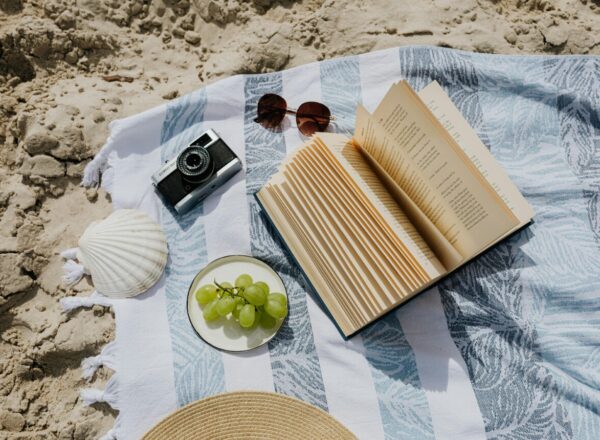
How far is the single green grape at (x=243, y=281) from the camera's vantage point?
135 centimetres

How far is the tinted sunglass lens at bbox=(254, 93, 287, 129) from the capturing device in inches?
61.2

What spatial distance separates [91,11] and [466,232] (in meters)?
1.51

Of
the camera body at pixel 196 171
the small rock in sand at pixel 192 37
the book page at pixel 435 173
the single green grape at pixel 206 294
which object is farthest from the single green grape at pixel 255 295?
the small rock in sand at pixel 192 37


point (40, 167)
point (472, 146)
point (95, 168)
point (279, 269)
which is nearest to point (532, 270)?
point (472, 146)

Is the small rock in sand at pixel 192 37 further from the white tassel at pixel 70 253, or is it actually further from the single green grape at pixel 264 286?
the single green grape at pixel 264 286

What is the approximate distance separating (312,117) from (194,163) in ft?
1.30

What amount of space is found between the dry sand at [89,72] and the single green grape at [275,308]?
0.53 meters

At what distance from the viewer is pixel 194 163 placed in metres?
1.46

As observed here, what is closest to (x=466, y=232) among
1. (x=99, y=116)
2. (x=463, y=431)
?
(x=463, y=431)

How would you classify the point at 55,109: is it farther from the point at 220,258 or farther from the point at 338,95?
the point at 338,95

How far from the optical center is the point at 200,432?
1.31m

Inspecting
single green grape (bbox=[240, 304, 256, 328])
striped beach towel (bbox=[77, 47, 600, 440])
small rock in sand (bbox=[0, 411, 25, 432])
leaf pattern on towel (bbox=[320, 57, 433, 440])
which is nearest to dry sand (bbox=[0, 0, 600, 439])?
small rock in sand (bbox=[0, 411, 25, 432])

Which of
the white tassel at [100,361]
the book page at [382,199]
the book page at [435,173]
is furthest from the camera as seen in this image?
the white tassel at [100,361]

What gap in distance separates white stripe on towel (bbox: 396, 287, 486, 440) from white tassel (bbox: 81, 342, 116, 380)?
0.84 metres
